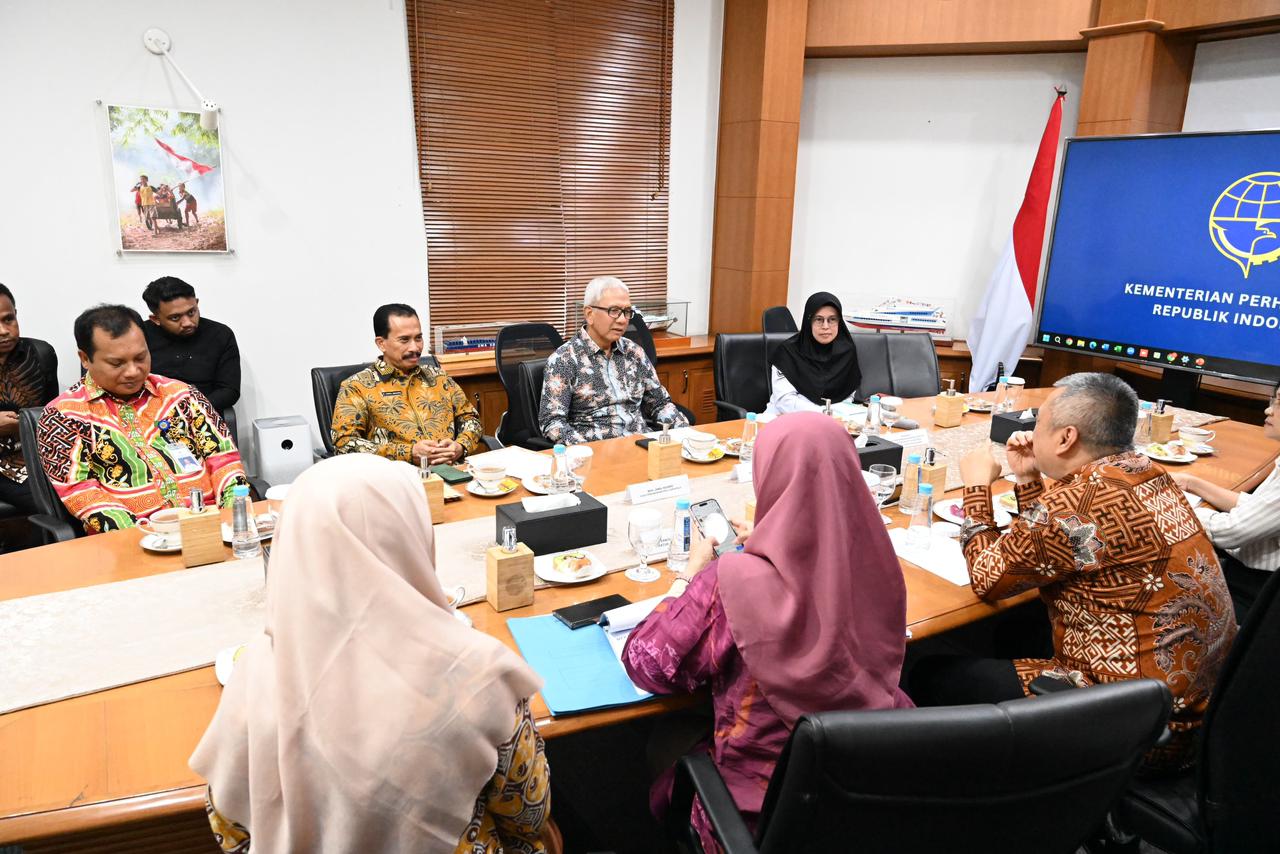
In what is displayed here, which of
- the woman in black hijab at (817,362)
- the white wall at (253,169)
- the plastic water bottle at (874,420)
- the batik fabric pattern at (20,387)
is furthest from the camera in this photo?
the woman in black hijab at (817,362)

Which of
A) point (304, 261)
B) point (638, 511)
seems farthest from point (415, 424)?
point (304, 261)

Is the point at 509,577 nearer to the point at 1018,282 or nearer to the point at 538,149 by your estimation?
the point at 538,149

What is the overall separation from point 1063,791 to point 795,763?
1.26ft

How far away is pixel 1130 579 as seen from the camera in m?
1.69

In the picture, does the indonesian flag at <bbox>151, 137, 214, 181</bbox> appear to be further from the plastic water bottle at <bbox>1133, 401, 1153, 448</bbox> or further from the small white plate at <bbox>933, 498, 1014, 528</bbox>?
the plastic water bottle at <bbox>1133, 401, 1153, 448</bbox>

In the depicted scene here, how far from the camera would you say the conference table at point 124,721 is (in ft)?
3.81

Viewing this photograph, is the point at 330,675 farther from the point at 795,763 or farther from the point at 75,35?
the point at 75,35

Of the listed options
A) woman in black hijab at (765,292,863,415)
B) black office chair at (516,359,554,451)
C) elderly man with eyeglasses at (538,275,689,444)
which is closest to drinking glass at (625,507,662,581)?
elderly man with eyeglasses at (538,275,689,444)

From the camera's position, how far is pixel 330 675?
1.01m

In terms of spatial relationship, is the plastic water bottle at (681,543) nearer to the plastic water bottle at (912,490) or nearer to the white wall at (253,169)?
the plastic water bottle at (912,490)

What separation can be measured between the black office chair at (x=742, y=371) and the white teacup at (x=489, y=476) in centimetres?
180

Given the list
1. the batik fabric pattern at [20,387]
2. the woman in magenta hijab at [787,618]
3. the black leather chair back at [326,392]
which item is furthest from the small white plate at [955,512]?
the batik fabric pattern at [20,387]

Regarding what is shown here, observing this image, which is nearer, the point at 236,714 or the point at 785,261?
the point at 236,714

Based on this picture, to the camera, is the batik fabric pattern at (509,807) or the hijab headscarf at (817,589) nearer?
the batik fabric pattern at (509,807)
